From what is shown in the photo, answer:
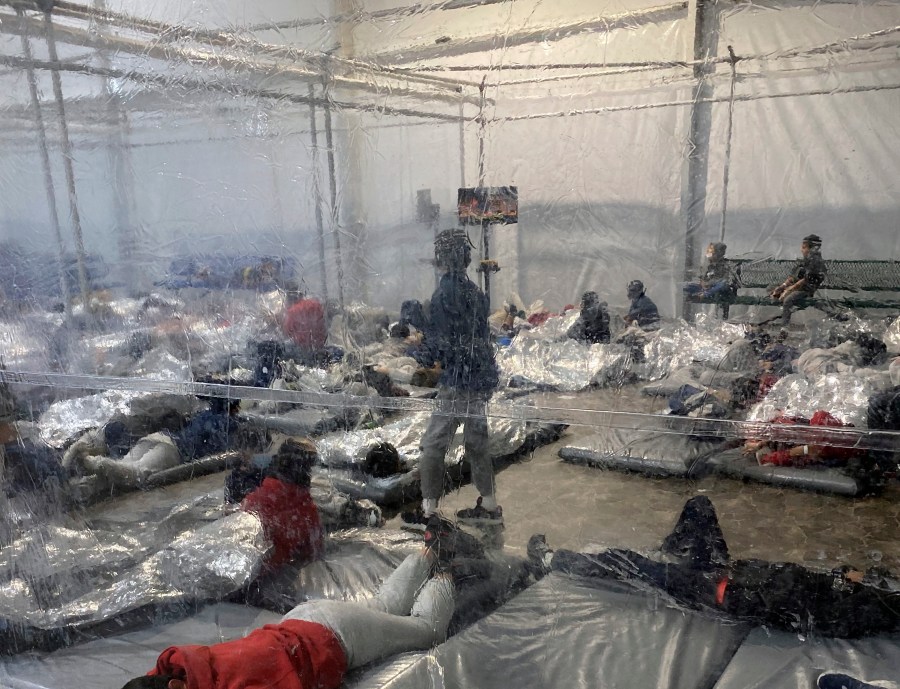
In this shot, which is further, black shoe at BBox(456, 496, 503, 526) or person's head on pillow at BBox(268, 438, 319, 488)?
person's head on pillow at BBox(268, 438, 319, 488)

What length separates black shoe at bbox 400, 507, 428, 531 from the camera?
51.1 inches

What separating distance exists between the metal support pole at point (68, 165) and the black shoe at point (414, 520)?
83 cm

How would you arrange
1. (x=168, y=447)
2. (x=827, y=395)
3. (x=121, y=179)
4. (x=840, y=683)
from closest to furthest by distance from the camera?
(x=827, y=395)
(x=840, y=683)
(x=121, y=179)
(x=168, y=447)

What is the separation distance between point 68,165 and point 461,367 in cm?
95

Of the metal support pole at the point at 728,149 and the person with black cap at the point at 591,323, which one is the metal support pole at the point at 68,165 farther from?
the metal support pole at the point at 728,149

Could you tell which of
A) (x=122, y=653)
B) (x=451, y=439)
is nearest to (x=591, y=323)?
(x=451, y=439)

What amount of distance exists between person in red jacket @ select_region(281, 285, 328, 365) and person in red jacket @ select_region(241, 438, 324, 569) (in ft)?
0.65

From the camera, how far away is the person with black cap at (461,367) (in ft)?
3.93

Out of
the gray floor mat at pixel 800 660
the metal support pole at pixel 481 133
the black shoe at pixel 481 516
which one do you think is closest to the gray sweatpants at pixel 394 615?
the black shoe at pixel 481 516

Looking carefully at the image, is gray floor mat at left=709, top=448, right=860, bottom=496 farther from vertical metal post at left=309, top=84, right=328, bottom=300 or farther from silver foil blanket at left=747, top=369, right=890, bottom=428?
vertical metal post at left=309, top=84, right=328, bottom=300

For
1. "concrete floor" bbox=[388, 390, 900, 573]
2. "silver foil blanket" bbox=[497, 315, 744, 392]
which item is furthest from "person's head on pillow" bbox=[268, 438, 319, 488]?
"silver foil blanket" bbox=[497, 315, 744, 392]

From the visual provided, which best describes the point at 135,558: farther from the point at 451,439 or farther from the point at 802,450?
the point at 802,450

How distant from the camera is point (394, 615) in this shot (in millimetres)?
1311

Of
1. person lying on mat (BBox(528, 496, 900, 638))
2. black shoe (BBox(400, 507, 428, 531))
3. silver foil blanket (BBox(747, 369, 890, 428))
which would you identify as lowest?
person lying on mat (BBox(528, 496, 900, 638))
